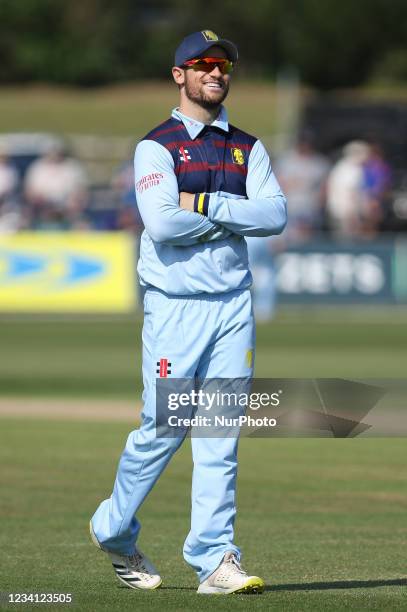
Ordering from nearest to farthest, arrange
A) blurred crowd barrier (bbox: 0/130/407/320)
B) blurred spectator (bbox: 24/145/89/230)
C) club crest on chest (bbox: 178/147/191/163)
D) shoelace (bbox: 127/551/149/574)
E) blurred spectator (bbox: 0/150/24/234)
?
club crest on chest (bbox: 178/147/191/163), shoelace (bbox: 127/551/149/574), blurred crowd barrier (bbox: 0/130/407/320), blurred spectator (bbox: 0/150/24/234), blurred spectator (bbox: 24/145/89/230)

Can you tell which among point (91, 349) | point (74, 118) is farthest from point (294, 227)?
point (74, 118)

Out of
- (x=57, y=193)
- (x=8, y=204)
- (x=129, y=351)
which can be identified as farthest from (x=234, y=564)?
(x=8, y=204)

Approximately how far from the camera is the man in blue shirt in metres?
6.95

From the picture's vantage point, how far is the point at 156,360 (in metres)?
7.00

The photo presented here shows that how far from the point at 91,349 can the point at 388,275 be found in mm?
6903

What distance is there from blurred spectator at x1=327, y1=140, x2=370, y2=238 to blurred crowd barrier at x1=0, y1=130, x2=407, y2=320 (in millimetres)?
18

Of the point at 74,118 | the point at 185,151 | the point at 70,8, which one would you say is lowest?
the point at 185,151

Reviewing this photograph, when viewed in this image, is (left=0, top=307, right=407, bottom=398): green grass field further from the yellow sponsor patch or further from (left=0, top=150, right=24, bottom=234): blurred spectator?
the yellow sponsor patch

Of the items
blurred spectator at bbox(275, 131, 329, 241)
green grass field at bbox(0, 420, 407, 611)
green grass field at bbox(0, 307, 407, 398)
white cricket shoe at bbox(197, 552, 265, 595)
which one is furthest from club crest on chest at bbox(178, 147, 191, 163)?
blurred spectator at bbox(275, 131, 329, 241)

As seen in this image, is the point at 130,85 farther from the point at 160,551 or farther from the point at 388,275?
the point at 160,551

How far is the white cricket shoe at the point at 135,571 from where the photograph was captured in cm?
724

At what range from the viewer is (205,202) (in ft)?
22.8

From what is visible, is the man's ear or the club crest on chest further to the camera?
the man's ear

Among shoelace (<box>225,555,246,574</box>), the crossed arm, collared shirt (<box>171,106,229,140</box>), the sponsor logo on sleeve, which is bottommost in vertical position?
shoelace (<box>225,555,246,574</box>)
